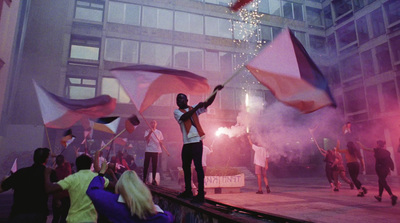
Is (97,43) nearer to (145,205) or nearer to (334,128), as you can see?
(145,205)

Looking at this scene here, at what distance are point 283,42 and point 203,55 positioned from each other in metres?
19.1

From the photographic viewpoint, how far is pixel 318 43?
2595 centimetres

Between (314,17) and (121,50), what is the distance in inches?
844

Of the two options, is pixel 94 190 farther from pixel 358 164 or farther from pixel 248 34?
pixel 248 34

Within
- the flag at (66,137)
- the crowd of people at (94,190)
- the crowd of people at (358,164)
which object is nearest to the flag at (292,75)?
the crowd of people at (94,190)

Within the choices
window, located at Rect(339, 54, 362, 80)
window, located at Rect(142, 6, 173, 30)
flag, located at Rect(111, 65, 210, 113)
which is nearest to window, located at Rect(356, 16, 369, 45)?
window, located at Rect(339, 54, 362, 80)

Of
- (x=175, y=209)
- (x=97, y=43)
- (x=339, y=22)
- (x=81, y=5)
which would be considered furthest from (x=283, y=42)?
(x=339, y=22)

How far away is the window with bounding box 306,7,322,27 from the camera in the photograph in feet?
85.3

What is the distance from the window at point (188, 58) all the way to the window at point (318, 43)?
13.0 m

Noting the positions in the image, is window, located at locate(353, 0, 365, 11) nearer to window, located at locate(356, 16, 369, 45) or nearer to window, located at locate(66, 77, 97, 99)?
window, located at locate(356, 16, 369, 45)

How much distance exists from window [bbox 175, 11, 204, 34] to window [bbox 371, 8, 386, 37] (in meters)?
15.4

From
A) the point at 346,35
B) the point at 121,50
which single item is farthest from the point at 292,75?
the point at 346,35

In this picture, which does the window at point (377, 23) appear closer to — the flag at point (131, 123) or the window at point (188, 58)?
the window at point (188, 58)

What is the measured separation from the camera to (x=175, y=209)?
4297mm
